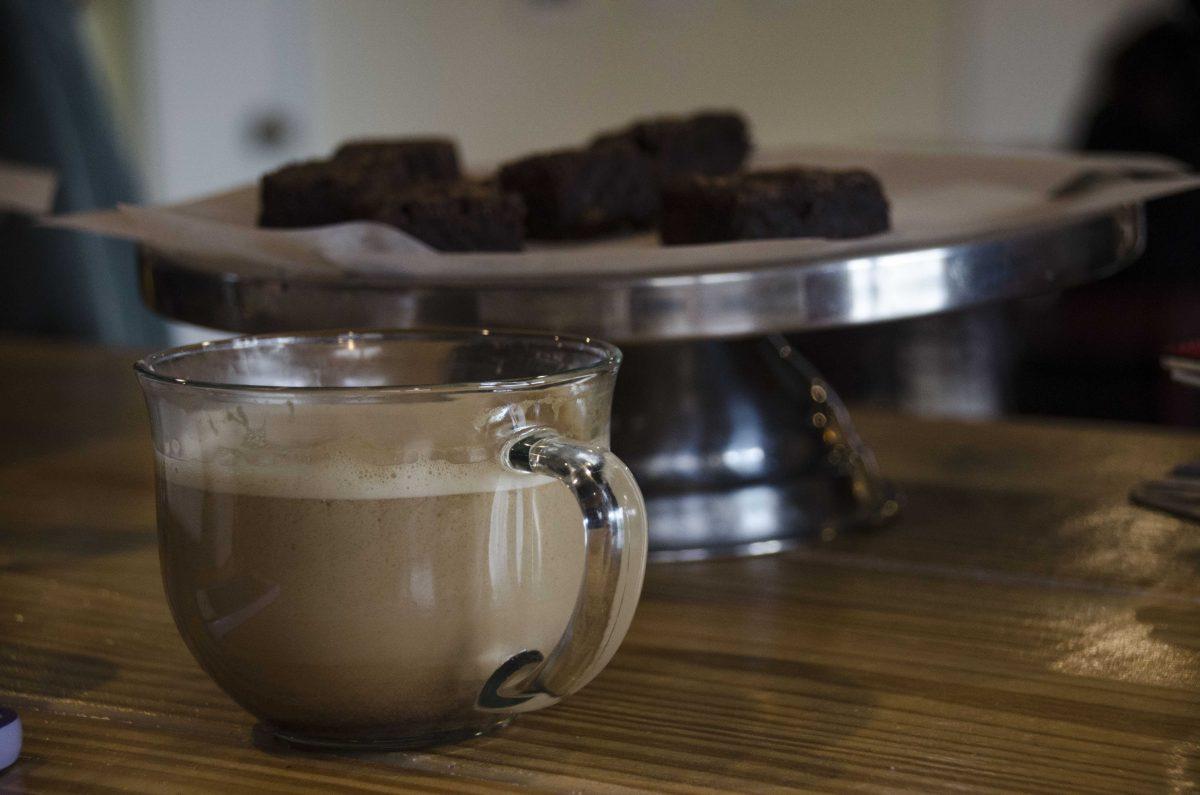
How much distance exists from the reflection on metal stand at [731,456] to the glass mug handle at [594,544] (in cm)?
24

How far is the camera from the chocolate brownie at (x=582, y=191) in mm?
831

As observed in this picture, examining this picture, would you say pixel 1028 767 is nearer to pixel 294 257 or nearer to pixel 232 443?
pixel 232 443

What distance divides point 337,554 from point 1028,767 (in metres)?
0.20


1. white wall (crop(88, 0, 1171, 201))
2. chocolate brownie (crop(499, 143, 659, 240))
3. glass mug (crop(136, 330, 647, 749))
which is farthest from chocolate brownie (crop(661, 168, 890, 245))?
white wall (crop(88, 0, 1171, 201))

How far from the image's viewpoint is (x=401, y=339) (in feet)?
1.35

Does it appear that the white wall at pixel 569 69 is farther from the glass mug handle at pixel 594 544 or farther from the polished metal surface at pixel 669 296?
the glass mug handle at pixel 594 544

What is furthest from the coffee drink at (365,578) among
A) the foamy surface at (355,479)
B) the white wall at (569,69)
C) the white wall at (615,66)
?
the white wall at (615,66)

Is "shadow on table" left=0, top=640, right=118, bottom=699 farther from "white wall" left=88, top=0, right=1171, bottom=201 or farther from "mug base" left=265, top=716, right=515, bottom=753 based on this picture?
"white wall" left=88, top=0, right=1171, bottom=201

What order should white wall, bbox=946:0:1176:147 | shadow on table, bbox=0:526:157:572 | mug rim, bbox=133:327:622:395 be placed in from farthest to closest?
white wall, bbox=946:0:1176:147 → shadow on table, bbox=0:526:157:572 → mug rim, bbox=133:327:622:395

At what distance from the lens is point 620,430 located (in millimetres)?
611

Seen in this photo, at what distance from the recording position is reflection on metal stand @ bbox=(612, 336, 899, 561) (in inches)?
23.4

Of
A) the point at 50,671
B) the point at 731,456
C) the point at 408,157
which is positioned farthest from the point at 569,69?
the point at 50,671

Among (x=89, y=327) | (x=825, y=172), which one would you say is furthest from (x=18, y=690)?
(x=89, y=327)

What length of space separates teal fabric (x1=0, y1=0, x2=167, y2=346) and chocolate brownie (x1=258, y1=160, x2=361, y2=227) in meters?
1.22
